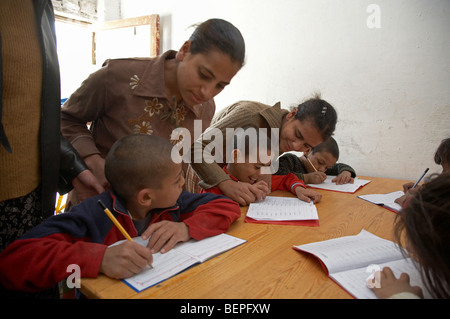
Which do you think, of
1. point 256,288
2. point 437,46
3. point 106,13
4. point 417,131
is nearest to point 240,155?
point 256,288

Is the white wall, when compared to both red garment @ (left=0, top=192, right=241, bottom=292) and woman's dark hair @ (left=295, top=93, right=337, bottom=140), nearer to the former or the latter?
woman's dark hair @ (left=295, top=93, right=337, bottom=140)

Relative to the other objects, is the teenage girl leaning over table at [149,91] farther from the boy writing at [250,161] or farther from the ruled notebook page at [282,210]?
the ruled notebook page at [282,210]

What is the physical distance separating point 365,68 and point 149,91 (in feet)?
6.35

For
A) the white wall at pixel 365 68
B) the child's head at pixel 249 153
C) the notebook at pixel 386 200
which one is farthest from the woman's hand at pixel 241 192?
the white wall at pixel 365 68

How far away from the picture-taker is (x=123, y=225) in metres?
0.88

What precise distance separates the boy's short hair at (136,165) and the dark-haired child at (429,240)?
655 millimetres

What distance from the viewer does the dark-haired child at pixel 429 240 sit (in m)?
0.56

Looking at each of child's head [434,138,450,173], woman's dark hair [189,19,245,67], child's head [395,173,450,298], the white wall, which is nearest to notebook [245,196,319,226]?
child's head [395,173,450,298]

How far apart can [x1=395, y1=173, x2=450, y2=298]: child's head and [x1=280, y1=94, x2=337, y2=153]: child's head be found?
908mm

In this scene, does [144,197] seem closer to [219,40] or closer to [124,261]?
[124,261]

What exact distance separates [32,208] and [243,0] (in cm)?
290

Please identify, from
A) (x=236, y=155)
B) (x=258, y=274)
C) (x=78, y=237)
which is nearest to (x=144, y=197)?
(x=78, y=237)

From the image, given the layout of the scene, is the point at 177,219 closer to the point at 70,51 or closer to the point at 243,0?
the point at 243,0

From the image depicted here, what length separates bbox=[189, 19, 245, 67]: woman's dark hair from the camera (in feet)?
3.43
